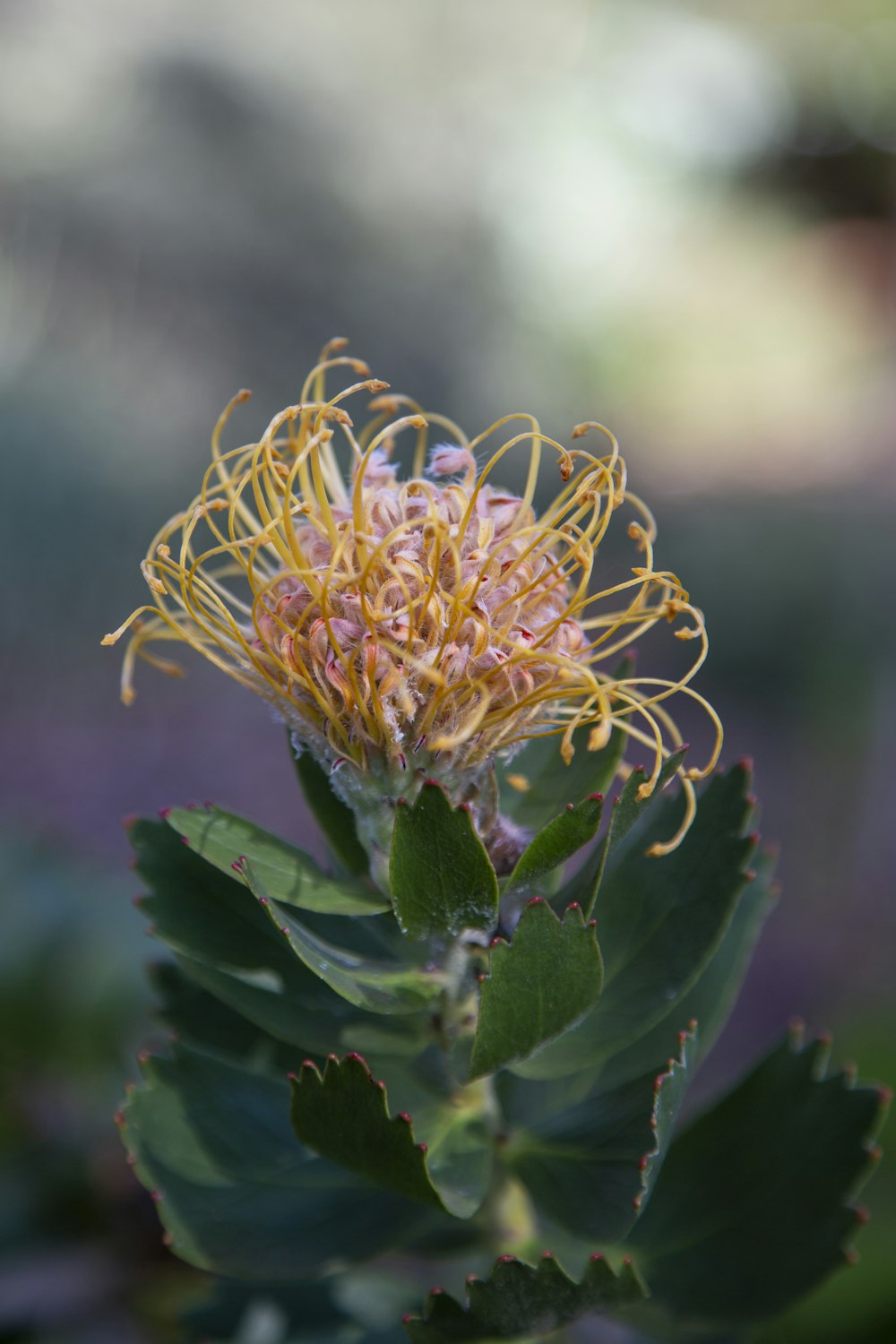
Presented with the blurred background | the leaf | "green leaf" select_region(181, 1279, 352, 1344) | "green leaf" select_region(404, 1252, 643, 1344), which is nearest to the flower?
the leaf

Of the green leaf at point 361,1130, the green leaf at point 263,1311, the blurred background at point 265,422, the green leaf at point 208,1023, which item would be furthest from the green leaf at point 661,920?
the blurred background at point 265,422

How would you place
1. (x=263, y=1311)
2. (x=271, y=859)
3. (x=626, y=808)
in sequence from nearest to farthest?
(x=626, y=808), (x=271, y=859), (x=263, y=1311)

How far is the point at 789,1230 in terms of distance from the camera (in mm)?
941

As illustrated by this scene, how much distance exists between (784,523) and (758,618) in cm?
93

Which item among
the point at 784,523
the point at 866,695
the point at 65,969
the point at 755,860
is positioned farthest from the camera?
the point at 784,523

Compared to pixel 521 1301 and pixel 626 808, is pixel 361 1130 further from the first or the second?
pixel 626 808

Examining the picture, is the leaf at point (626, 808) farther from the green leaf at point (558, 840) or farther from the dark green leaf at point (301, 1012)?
the dark green leaf at point (301, 1012)

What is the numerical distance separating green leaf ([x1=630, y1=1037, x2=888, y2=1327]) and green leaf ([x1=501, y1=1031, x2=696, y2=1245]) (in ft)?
0.39

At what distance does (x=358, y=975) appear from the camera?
0.84m

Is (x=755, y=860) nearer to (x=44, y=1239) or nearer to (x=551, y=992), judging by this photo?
(x=551, y=992)

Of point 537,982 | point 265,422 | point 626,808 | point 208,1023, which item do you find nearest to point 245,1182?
point 208,1023

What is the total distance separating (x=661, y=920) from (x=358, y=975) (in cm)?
27

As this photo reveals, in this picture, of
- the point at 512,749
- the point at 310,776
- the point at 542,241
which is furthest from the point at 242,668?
the point at 542,241

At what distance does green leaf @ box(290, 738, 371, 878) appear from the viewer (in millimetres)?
926
